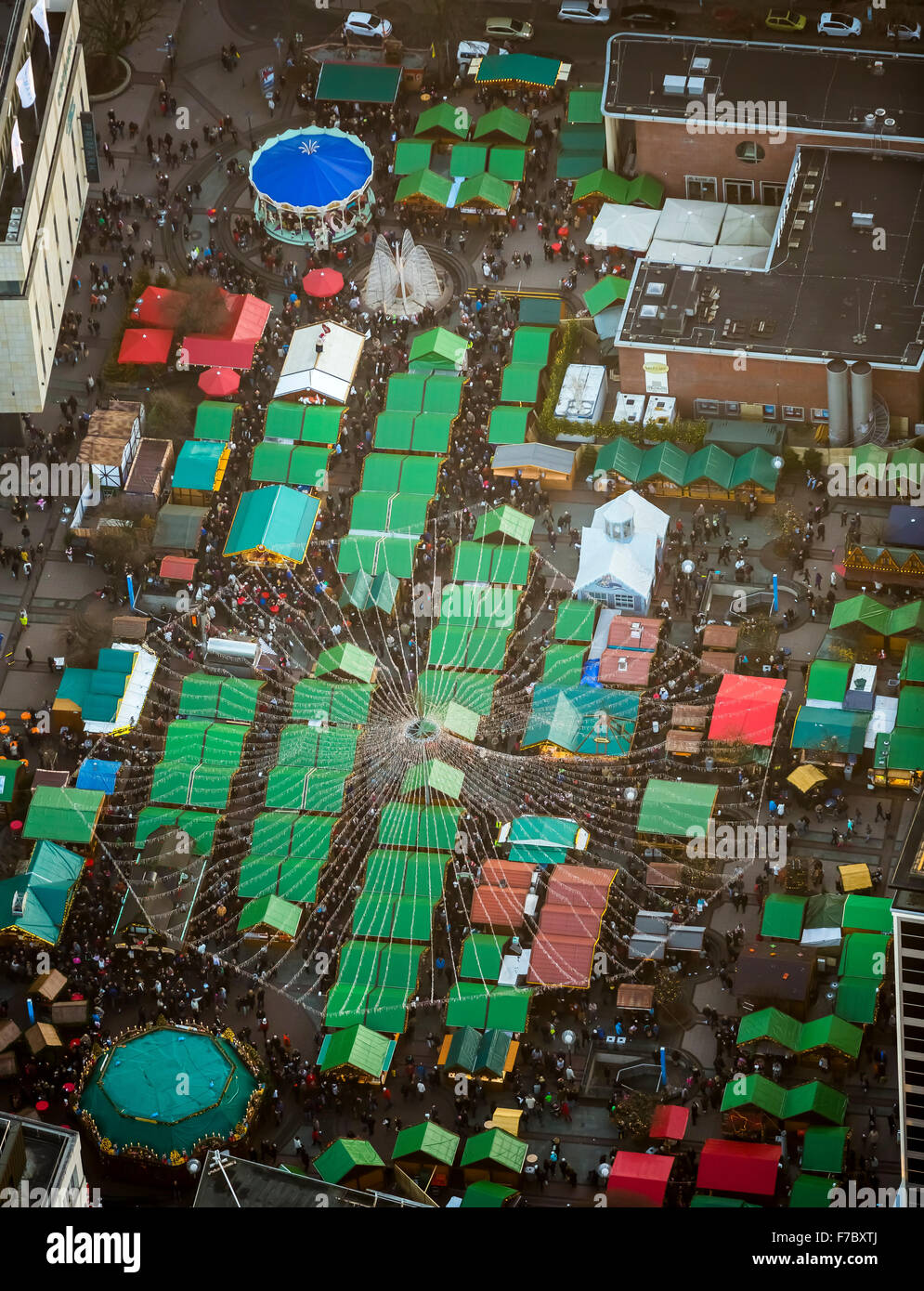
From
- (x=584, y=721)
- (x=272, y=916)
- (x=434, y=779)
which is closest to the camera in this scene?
(x=272, y=916)

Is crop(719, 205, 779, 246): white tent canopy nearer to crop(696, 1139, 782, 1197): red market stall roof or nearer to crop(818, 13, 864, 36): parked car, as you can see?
crop(818, 13, 864, 36): parked car

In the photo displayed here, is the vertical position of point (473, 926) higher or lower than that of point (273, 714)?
lower

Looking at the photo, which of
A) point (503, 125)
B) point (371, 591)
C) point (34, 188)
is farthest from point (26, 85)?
point (371, 591)

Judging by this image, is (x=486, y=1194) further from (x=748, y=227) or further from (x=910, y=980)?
(x=748, y=227)

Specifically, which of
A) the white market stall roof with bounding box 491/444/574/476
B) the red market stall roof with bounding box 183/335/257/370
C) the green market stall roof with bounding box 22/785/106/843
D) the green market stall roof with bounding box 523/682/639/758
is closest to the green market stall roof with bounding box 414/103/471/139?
the red market stall roof with bounding box 183/335/257/370
